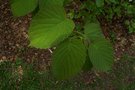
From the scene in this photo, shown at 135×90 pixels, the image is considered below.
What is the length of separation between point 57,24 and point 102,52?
12cm

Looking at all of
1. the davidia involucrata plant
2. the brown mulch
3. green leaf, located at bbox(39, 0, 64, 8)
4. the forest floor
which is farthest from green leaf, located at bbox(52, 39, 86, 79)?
the brown mulch

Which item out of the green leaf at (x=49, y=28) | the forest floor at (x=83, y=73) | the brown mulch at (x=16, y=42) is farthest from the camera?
the brown mulch at (x=16, y=42)

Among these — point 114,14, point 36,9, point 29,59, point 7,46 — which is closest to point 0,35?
point 7,46

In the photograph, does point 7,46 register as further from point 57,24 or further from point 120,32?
point 57,24

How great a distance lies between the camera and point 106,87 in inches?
139

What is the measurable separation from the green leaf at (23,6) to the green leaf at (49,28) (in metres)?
0.06

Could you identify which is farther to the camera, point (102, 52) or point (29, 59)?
point (29, 59)

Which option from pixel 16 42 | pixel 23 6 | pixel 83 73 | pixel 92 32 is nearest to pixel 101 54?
pixel 92 32

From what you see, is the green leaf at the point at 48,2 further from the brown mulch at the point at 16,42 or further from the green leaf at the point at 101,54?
the brown mulch at the point at 16,42

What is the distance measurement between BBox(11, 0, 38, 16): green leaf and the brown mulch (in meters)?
3.06

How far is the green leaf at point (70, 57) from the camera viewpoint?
1.88ft

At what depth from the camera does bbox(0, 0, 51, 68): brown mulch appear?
12.5 ft

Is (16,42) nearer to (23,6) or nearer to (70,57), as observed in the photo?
(23,6)

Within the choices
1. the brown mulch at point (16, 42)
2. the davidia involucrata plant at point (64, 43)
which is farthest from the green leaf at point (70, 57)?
the brown mulch at point (16, 42)
